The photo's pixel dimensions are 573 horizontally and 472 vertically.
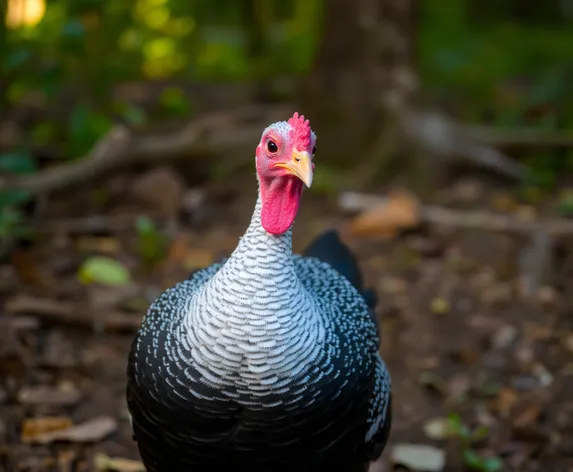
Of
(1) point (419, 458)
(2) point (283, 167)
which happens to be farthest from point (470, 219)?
(2) point (283, 167)

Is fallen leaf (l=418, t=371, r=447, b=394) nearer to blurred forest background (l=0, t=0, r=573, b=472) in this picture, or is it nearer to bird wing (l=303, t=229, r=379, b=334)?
blurred forest background (l=0, t=0, r=573, b=472)

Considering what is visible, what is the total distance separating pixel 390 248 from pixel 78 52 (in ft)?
8.02

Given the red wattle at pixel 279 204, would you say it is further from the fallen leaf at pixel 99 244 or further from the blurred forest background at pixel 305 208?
the fallen leaf at pixel 99 244

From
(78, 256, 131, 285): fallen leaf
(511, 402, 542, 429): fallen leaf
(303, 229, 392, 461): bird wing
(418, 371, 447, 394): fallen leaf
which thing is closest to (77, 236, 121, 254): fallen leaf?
(78, 256, 131, 285): fallen leaf

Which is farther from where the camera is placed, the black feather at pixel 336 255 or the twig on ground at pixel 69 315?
the twig on ground at pixel 69 315

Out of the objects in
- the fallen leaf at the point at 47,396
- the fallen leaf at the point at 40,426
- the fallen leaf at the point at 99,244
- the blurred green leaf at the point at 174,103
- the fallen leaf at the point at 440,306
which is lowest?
the fallen leaf at the point at 40,426

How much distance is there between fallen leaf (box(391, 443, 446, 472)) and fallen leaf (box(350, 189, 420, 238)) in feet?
7.04

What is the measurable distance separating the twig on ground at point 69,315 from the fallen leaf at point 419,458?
1.52 metres

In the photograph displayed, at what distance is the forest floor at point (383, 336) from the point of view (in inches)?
144

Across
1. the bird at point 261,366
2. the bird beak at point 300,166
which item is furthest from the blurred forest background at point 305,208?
the bird beak at point 300,166

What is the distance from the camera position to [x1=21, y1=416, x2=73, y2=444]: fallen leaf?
351cm

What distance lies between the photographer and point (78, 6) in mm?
5398

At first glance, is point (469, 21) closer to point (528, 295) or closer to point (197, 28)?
point (197, 28)

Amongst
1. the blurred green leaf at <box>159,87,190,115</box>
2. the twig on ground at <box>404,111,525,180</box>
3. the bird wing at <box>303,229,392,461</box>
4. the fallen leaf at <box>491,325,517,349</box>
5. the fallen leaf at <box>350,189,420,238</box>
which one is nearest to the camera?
the bird wing at <box>303,229,392,461</box>
